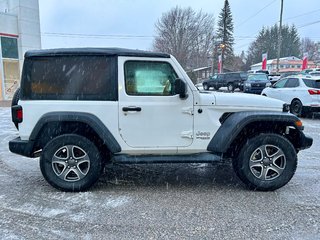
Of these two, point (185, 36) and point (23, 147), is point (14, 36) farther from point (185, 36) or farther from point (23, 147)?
point (185, 36)

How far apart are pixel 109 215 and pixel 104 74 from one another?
6.31 ft

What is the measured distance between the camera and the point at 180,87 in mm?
3990

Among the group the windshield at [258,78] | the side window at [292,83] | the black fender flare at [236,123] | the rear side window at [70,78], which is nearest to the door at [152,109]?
the rear side window at [70,78]

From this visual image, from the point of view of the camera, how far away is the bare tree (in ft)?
178

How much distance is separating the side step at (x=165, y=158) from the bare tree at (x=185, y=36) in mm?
49055

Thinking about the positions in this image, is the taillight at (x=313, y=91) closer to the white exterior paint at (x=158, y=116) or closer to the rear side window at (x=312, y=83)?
the rear side window at (x=312, y=83)

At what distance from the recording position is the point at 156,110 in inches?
161

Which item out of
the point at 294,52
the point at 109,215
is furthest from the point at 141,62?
the point at 294,52

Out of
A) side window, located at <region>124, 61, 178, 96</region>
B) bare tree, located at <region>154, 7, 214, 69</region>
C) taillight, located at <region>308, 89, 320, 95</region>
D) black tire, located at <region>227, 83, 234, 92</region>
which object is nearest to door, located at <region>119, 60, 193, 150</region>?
side window, located at <region>124, 61, 178, 96</region>

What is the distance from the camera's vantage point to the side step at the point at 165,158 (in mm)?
4104

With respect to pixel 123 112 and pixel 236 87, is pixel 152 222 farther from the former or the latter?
pixel 236 87

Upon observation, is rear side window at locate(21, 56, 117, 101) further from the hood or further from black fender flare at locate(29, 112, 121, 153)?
the hood

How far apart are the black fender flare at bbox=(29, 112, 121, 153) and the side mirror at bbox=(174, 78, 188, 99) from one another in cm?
114

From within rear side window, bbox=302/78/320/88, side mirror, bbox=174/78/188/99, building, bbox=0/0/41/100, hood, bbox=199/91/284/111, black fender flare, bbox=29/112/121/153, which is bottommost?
black fender flare, bbox=29/112/121/153
